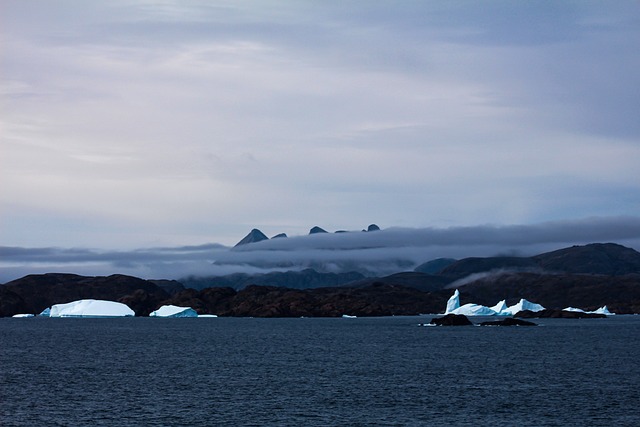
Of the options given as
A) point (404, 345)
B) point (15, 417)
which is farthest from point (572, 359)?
point (15, 417)

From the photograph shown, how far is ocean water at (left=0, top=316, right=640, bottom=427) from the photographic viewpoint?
214 feet

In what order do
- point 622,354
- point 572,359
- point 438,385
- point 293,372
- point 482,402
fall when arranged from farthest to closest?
point 622,354 → point 572,359 → point 293,372 → point 438,385 → point 482,402

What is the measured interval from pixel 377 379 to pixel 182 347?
220 feet

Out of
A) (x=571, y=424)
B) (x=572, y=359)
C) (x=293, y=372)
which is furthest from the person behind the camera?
(x=572, y=359)

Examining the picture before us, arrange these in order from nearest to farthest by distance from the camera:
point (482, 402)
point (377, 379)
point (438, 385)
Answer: point (482, 402) → point (438, 385) → point (377, 379)

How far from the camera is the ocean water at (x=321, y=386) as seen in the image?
65.4 m

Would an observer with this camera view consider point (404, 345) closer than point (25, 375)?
No

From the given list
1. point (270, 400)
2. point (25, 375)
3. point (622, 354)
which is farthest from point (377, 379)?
point (622, 354)

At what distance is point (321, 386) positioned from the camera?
85.7m

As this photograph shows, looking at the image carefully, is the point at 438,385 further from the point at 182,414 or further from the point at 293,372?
the point at 182,414

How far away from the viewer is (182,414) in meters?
66.2

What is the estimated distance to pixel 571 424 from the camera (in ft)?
205

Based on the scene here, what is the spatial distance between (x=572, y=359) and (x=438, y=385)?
41.7 meters

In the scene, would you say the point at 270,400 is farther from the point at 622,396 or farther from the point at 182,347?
the point at 182,347
